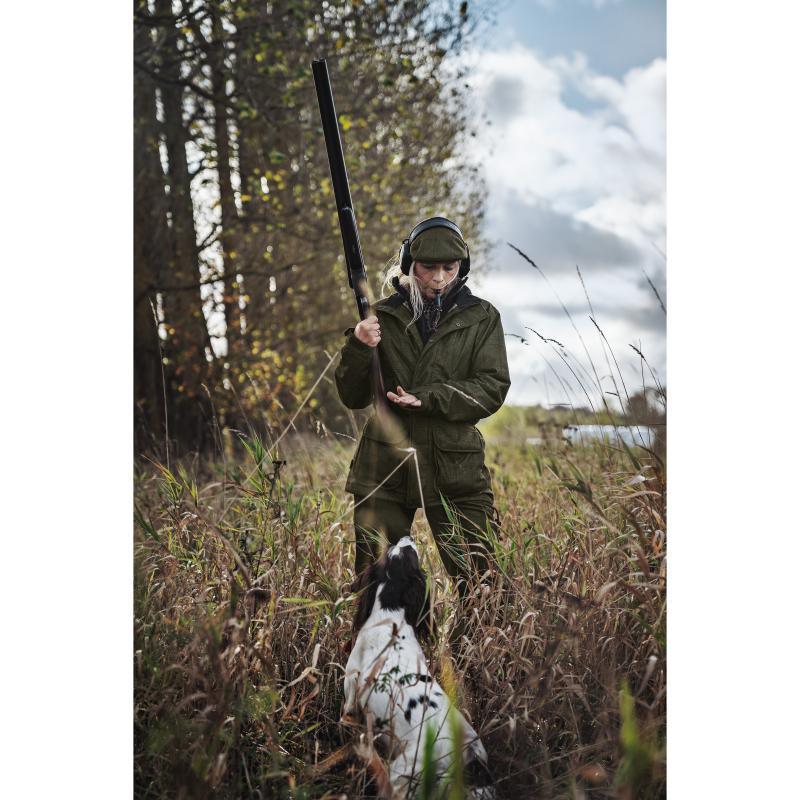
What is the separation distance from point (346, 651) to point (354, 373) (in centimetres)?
93

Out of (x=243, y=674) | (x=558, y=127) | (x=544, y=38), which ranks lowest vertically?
(x=243, y=674)

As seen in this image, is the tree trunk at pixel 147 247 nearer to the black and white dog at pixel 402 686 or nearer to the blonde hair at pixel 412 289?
the blonde hair at pixel 412 289

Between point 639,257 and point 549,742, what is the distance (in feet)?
5.56

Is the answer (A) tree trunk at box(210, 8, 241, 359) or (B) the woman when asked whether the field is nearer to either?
(B) the woman

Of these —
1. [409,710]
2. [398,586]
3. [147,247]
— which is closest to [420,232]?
[398,586]

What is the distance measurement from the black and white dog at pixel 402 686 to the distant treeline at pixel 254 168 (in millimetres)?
1742

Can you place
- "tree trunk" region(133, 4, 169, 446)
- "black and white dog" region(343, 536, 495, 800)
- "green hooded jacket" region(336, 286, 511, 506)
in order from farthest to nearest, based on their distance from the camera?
"tree trunk" region(133, 4, 169, 446), "green hooded jacket" region(336, 286, 511, 506), "black and white dog" region(343, 536, 495, 800)

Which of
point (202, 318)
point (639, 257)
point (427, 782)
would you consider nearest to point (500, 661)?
point (427, 782)

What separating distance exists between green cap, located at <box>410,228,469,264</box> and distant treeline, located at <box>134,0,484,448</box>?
3.74 ft

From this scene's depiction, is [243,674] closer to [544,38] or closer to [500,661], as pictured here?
[500,661]

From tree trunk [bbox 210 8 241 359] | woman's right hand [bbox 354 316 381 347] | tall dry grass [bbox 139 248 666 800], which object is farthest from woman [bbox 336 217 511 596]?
tree trunk [bbox 210 8 241 359]

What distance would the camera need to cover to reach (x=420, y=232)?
2531mm

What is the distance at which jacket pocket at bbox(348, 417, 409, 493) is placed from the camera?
2.51m

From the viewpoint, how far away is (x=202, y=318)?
14.7 ft
